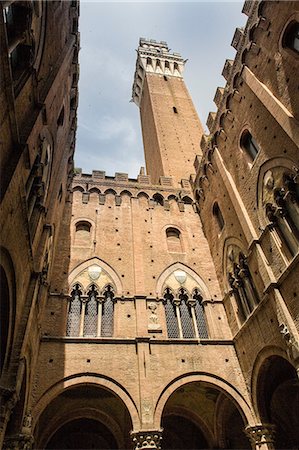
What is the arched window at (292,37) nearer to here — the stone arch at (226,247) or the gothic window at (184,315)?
the stone arch at (226,247)

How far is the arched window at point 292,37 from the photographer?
922 cm

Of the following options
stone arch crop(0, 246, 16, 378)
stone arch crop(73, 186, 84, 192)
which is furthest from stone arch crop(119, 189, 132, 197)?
stone arch crop(0, 246, 16, 378)

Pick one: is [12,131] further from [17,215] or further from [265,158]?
[265,158]

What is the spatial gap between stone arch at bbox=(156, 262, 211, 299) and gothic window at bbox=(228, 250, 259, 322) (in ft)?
3.70

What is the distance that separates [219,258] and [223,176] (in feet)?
10.7

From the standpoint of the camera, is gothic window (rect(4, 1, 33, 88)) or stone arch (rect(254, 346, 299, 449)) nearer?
gothic window (rect(4, 1, 33, 88))

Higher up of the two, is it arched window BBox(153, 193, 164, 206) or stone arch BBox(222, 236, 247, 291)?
arched window BBox(153, 193, 164, 206)

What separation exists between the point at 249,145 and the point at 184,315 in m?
6.52

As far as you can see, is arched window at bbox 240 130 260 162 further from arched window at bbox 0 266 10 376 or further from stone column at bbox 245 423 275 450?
arched window at bbox 0 266 10 376

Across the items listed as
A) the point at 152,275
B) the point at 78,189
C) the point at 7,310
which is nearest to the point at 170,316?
the point at 152,275

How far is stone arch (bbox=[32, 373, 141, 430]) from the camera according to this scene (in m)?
8.95

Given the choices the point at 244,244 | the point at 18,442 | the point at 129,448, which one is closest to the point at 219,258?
the point at 244,244

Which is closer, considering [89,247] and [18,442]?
[18,442]

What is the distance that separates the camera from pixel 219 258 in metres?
13.4
